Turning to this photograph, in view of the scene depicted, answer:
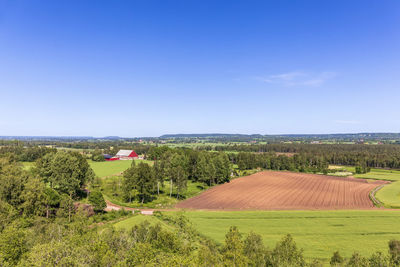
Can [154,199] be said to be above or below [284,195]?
above

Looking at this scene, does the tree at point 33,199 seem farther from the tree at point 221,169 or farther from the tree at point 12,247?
the tree at point 221,169

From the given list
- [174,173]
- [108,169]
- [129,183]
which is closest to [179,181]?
[174,173]

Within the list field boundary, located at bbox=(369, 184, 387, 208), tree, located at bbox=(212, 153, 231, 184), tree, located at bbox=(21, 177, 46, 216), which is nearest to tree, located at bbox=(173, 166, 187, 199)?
tree, located at bbox=(212, 153, 231, 184)

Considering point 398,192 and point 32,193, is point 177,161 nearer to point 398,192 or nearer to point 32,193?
point 32,193

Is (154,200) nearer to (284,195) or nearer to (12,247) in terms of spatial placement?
(12,247)

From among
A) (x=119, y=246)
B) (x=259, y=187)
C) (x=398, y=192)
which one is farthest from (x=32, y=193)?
(x=398, y=192)

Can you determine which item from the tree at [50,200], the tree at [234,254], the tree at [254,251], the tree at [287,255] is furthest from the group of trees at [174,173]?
the tree at [287,255]

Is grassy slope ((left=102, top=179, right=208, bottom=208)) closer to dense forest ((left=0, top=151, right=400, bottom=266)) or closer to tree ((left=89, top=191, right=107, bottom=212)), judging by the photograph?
tree ((left=89, top=191, right=107, bottom=212))
